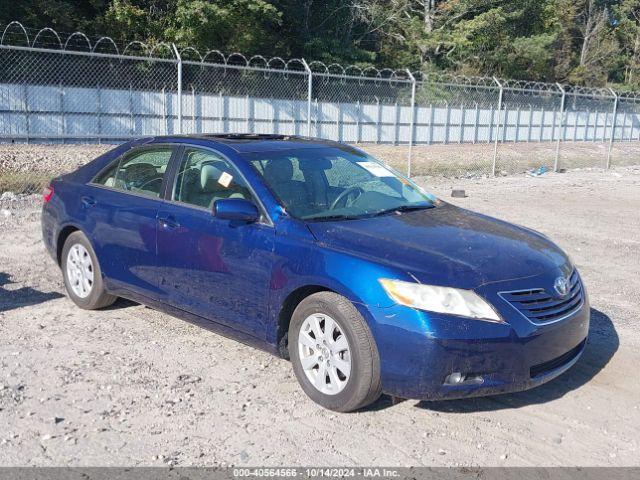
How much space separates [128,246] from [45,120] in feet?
67.3

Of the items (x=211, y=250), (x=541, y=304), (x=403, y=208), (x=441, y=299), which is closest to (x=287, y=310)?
(x=211, y=250)

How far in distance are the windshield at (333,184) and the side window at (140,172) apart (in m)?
0.86

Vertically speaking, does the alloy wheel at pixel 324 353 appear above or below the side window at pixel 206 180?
below

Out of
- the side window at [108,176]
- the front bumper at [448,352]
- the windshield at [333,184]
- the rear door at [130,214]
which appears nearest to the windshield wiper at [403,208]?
the windshield at [333,184]

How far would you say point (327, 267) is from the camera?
4.13m

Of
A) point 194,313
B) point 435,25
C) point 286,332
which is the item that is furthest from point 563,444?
point 435,25

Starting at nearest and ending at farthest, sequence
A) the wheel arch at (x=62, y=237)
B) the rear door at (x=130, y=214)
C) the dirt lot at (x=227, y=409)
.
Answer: the dirt lot at (x=227, y=409) < the rear door at (x=130, y=214) < the wheel arch at (x=62, y=237)

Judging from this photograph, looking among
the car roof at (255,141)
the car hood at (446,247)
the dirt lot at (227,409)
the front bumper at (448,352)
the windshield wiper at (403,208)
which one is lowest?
the dirt lot at (227,409)

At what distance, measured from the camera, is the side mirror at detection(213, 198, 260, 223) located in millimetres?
4535

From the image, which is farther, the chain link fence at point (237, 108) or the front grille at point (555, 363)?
the chain link fence at point (237, 108)

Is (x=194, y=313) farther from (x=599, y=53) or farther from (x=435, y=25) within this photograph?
(x=599, y=53)

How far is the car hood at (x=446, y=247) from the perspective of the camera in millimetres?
4012

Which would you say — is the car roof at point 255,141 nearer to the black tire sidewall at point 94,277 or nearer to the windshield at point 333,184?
the windshield at point 333,184

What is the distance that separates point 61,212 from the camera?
6141 millimetres
